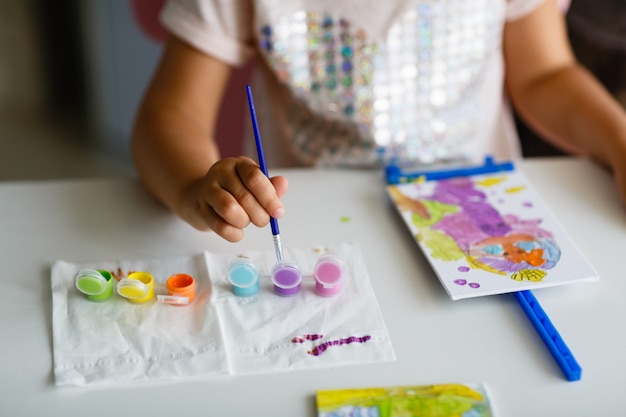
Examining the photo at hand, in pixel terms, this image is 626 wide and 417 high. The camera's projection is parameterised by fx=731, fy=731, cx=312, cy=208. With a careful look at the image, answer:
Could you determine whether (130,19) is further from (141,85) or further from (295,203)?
(295,203)

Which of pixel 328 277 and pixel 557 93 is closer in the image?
pixel 328 277

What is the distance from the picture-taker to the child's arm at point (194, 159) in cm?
57

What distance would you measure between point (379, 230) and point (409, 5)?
0.92ft

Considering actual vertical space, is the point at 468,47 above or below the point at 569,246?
above

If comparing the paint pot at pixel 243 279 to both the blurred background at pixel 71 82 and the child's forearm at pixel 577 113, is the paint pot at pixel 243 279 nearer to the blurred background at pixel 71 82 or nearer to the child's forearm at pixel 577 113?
the child's forearm at pixel 577 113

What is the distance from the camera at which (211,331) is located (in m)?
0.53

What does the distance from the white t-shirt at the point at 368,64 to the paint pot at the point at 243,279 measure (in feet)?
0.98

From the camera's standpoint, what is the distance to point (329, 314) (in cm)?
55

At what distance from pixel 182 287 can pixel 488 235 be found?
267 mm

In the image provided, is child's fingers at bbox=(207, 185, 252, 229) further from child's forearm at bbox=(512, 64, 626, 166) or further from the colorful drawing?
child's forearm at bbox=(512, 64, 626, 166)

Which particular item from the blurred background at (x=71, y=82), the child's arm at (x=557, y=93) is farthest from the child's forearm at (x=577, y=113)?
the blurred background at (x=71, y=82)

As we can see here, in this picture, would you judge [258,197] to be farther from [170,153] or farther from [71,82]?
[71,82]

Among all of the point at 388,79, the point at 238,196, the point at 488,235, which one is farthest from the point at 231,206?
the point at 388,79

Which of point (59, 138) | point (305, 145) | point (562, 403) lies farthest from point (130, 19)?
point (562, 403)
